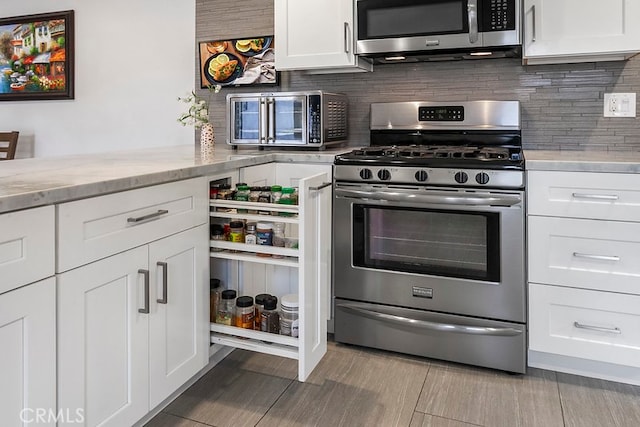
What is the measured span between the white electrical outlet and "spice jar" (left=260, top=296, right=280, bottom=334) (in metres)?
1.85

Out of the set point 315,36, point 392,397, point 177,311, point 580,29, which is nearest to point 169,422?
point 177,311

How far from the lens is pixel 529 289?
6.95ft

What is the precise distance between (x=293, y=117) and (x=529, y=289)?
4.51 ft

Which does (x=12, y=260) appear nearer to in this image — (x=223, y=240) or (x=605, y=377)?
(x=223, y=240)

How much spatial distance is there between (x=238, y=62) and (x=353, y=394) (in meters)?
2.09

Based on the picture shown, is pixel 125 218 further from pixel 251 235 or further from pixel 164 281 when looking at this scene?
pixel 251 235

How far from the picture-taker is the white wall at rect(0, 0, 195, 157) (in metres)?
3.33

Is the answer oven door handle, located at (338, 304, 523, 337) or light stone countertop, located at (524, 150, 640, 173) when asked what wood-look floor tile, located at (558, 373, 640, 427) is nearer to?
oven door handle, located at (338, 304, 523, 337)

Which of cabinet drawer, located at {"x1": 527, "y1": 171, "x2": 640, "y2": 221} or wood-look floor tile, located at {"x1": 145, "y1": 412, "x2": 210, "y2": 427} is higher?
cabinet drawer, located at {"x1": 527, "y1": 171, "x2": 640, "y2": 221}

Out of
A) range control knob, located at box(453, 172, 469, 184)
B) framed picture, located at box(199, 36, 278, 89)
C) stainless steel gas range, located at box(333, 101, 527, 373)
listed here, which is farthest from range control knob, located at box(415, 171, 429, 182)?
framed picture, located at box(199, 36, 278, 89)

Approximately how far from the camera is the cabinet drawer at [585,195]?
6.40 feet

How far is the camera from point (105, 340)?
146 cm

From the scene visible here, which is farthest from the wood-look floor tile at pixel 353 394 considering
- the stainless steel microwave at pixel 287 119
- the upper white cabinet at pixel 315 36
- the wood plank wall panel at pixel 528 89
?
the upper white cabinet at pixel 315 36

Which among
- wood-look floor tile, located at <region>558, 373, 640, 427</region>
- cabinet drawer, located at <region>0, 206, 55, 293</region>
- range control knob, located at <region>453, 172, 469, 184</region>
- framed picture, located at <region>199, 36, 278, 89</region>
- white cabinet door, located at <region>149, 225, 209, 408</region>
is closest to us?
cabinet drawer, located at <region>0, 206, 55, 293</region>
